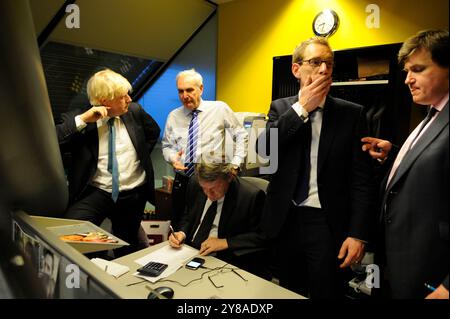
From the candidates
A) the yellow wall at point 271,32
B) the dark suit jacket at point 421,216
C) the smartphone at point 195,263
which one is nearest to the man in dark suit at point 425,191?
the dark suit jacket at point 421,216

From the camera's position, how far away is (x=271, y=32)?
3.47 meters

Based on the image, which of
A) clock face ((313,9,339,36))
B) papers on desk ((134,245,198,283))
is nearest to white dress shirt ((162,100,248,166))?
papers on desk ((134,245,198,283))

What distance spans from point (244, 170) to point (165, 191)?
0.93m

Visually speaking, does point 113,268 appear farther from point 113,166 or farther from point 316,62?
point 316,62

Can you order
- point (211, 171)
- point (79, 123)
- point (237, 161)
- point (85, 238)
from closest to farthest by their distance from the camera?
point (85, 238), point (211, 171), point (79, 123), point (237, 161)

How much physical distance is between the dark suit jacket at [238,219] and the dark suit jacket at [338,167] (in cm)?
31

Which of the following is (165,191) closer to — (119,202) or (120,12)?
(119,202)

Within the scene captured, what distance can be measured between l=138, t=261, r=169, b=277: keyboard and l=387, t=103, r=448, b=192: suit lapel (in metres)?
0.94

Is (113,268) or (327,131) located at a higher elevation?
(327,131)

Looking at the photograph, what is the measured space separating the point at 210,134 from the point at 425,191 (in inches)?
72.8

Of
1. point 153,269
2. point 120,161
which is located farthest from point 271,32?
point 153,269

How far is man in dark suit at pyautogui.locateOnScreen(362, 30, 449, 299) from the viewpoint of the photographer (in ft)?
2.05

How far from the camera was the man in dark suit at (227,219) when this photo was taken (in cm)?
151

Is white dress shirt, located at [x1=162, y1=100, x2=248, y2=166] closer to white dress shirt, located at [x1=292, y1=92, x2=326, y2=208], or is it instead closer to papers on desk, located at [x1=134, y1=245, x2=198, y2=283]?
papers on desk, located at [x1=134, y1=245, x2=198, y2=283]
